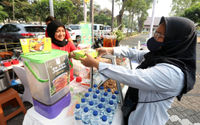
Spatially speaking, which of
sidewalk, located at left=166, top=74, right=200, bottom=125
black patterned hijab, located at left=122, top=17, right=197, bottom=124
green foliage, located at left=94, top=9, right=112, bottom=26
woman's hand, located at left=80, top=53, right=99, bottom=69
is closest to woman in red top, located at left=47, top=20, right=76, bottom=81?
woman's hand, located at left=80, top=53, right=99, bottom=69

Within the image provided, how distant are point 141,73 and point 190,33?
524 millimetres

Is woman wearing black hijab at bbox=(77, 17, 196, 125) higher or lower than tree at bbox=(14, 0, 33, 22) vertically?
lower

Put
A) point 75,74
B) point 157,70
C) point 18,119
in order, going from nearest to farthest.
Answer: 1. point 157,70
2. point 75,74
3. point 18,119

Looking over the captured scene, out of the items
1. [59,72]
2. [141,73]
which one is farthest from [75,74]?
[141,73]

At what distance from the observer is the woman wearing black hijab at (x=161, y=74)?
0.74 metres

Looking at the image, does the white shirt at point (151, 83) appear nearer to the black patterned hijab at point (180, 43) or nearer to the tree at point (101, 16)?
the black patterned hijab at point (180, 43)

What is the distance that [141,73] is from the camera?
2.49ft

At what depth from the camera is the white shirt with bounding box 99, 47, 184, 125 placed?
0.73 metres

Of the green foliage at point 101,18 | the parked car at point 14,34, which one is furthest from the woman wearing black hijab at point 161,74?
the green foliage at point 101,18

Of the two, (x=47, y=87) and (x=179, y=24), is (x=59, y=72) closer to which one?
(x=47, y=87)

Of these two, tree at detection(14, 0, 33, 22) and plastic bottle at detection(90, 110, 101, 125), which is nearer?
plastic bottle at detection(90, 110, 101, 125)

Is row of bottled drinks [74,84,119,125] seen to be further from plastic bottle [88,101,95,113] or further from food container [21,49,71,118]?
food container [21,49,71,118]

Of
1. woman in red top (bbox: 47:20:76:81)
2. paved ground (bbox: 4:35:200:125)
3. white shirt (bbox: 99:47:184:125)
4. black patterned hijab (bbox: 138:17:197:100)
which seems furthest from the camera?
paved ground (bbox: 4:35:200:125)

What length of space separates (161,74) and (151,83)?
0.30 ft
